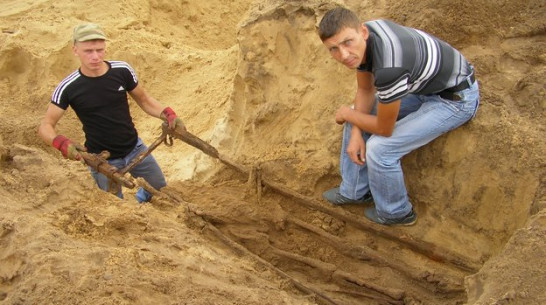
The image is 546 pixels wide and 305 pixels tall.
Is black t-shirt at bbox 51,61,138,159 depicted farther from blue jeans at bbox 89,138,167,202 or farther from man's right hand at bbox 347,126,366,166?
man's right hand at bbox 347,126,366,166

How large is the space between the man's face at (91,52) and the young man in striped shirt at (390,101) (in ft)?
5.83

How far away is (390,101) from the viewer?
310cm

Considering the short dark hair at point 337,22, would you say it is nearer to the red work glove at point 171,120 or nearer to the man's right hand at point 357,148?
the man's right hand at point 357,148

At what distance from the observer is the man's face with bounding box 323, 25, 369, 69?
3.00 meters

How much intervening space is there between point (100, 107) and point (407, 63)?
7.93 feet

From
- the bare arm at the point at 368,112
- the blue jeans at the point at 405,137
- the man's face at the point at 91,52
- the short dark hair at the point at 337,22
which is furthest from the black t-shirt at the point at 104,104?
the blue jeans at the point at 405,137

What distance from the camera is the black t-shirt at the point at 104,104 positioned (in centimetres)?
404

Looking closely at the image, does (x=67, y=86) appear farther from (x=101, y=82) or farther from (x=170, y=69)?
(x=170, y=69)

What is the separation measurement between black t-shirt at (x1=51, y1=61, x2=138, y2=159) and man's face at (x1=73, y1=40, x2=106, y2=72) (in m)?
0.14

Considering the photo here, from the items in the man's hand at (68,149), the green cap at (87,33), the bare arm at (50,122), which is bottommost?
the man's hand at (68,149)

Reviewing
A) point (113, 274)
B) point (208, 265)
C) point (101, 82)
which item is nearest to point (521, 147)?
point (208, 265)

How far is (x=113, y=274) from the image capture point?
2510mm

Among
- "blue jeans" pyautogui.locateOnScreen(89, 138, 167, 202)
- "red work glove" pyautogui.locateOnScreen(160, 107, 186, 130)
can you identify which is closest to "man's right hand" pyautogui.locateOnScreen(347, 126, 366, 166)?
"red work glove" pyautogui.locateOnScreen(160, 107, 186, 130)

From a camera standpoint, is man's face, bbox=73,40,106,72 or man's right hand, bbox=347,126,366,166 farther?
man's face, bbox=73,40,106,72
